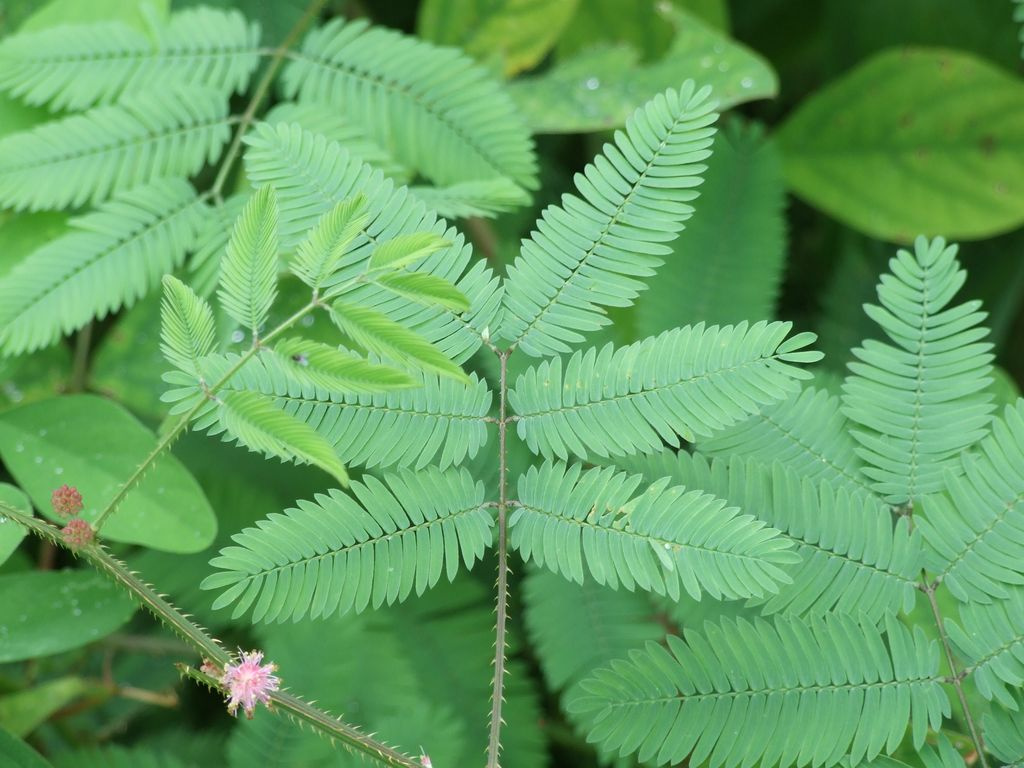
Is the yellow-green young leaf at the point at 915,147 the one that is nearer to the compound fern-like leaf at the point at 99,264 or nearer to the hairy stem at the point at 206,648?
the compound fern-like leaf at the point at 99,264

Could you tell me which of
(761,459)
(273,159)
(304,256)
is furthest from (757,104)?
(304,256)

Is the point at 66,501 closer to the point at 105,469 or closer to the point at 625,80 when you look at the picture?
the point at 105,469

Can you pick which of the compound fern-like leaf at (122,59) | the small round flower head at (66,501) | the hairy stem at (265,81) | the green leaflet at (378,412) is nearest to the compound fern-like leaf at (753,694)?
the green leaflet at (378,412)

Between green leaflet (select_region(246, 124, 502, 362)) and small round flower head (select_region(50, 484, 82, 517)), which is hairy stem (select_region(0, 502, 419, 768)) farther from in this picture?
green leaflet (select_region(246, 124, 502, 362))

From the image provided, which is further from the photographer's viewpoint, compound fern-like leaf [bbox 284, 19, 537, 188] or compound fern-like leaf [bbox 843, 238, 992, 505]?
compound fern-like leaf [bbox 284, 19, 537, 188]

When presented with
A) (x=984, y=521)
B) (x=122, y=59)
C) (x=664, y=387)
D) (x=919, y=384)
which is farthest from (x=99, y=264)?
(x=984, y=521)

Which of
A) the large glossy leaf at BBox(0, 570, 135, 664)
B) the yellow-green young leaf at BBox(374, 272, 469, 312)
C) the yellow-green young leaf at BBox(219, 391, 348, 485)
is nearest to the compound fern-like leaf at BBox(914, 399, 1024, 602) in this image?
the yellow-green young leaf at BBox(374, 272, 469, 312)

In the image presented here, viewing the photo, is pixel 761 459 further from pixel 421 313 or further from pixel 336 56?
pixel 336 56
